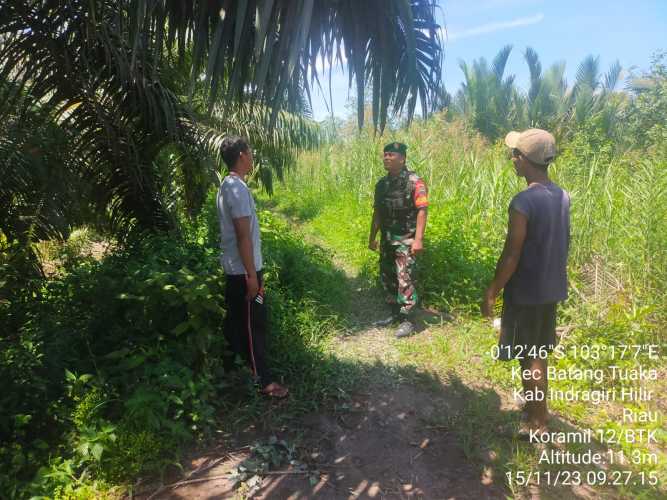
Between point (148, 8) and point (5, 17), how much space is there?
1.83 m

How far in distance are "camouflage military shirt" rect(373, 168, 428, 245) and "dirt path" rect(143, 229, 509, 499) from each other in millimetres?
1477

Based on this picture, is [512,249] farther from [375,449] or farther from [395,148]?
[395,148]

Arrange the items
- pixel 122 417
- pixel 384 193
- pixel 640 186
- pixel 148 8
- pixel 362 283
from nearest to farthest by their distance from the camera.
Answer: pixel 148 8, pixel 122 417, pixel 640 186, pixel 384 193, pixel 362 283

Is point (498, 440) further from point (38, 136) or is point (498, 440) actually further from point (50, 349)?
point (38, 136)

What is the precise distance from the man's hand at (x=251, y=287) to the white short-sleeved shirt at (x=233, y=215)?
0.10m

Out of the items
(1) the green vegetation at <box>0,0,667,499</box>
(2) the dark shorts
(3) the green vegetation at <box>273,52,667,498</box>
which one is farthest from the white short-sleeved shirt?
(2) the dark shorts

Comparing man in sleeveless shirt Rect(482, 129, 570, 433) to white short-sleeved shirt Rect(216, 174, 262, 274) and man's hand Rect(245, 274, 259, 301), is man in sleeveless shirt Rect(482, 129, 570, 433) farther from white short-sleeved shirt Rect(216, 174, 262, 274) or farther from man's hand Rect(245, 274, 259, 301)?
white short-sleeved shirt Rect(216, 174, 262, 274)

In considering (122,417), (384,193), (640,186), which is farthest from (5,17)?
(640,186)

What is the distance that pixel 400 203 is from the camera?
13.8 ft

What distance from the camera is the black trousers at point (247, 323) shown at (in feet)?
9.47

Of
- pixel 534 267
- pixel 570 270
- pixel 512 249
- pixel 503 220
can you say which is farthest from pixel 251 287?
pixel 503 220

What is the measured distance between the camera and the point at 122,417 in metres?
2.56

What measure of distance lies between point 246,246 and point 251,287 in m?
0.28

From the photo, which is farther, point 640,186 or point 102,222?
point 102,222
